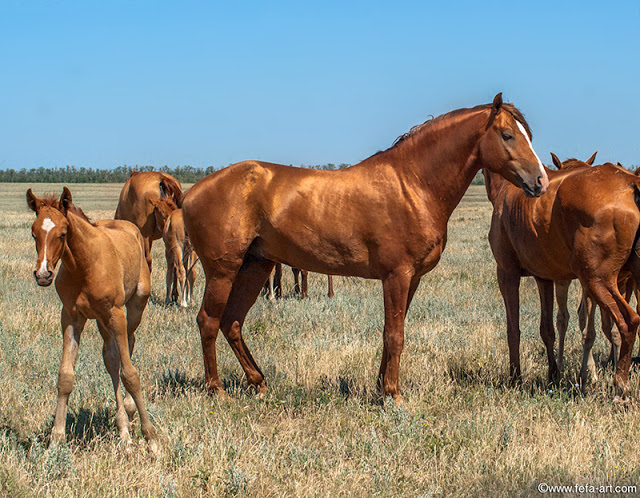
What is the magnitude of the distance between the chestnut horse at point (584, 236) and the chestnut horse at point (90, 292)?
3.42 meters

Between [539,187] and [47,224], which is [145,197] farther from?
[539,187]

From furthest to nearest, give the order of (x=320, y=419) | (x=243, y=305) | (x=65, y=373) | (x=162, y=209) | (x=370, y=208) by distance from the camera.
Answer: (x=162, y=209)
(x=243, y=305)
(x=370, y=208)
(x=320, y=419)
(x=65, y=373)

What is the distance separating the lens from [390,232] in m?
5.52

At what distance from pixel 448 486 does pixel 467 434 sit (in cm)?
75

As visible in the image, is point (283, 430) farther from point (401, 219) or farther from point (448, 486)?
point (401, 219)

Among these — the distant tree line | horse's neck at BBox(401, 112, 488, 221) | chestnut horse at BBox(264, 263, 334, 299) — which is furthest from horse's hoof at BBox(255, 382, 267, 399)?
the distant tree line

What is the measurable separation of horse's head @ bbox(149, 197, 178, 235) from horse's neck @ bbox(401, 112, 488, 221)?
21.4 feet

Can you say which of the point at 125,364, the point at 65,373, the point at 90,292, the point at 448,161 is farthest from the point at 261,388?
the point at 448,161

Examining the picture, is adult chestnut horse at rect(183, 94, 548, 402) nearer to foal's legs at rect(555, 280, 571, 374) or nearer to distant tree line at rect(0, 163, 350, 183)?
foal's legs at rect(555, 280, 571, 374)

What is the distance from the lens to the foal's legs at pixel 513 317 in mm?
6277

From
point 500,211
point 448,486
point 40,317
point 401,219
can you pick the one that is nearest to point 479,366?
point 500,211

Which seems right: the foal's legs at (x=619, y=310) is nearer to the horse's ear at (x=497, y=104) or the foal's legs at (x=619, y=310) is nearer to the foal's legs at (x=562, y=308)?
the foal's legs at (x=562, y=308)

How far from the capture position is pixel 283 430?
513cm

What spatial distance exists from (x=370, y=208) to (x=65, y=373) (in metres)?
2.66
